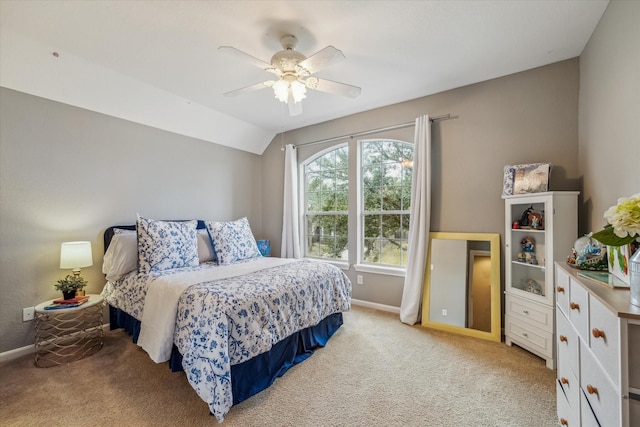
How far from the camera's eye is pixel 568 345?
1.40m

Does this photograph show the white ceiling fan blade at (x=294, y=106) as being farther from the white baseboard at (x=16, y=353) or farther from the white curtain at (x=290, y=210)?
the white baseboard at (x=16, y=353)

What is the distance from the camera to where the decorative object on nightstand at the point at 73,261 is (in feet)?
7.86

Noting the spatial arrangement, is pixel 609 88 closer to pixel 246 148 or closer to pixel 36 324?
pixel 246 148

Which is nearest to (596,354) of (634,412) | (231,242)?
(634,412)

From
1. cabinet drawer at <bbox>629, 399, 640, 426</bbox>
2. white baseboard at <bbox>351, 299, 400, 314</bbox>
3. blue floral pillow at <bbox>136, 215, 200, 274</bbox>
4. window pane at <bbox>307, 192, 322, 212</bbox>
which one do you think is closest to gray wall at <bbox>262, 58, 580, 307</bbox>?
white baseboard at <bbox>351, 299, 400, 314</bbox>

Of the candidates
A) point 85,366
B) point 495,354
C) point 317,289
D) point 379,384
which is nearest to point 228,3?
point 317,289

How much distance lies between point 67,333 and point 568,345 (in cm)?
390

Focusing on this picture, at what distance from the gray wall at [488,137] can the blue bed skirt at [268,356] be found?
1.20m

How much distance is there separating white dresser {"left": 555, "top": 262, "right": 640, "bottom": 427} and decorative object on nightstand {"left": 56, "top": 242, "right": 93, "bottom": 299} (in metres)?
3.44

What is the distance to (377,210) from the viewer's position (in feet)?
11.9

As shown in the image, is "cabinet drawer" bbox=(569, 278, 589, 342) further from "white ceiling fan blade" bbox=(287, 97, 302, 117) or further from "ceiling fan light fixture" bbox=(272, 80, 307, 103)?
"white ceiling fan blade" bbox=(287, 97, 302, 117)

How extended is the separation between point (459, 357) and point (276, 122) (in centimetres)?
363

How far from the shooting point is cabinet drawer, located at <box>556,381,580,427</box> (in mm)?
1246

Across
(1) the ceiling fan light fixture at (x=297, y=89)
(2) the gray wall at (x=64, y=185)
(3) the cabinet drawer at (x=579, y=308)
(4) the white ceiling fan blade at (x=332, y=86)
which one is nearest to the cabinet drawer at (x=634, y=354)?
(3) the cabinet drawer at (x=579, y=308)
